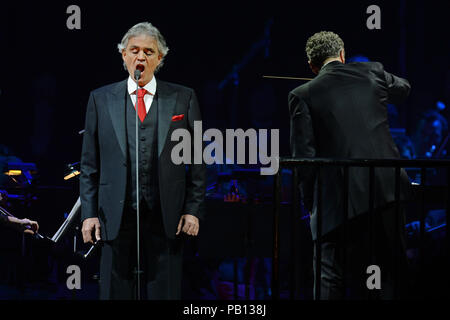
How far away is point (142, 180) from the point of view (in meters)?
3.00

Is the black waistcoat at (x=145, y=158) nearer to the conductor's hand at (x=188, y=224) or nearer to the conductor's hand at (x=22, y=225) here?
the conductor's hand at (x=188, y=224)

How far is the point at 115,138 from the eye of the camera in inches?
119

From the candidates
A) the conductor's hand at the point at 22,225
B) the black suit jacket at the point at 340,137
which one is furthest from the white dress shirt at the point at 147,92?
the conductor's hand at the point at 22,225

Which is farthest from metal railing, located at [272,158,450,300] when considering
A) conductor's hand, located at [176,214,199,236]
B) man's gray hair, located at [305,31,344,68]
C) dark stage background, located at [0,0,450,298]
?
dark stage background, located at [0,0,450,298]

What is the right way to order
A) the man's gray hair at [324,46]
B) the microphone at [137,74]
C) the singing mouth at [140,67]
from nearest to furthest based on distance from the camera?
1. the microphone at [137,74]
2. the singing mouth at [140,67]
3. the man's gray hair at [324,46]

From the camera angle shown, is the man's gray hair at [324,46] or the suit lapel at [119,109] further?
the man's gray hair at [324,46]

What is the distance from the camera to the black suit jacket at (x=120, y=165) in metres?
2.98

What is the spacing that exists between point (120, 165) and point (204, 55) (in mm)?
5436

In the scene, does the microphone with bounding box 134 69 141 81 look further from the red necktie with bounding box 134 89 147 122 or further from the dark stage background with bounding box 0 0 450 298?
the dark stage background with bounding box 0 0 450 298

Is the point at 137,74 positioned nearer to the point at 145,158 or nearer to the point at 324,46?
the point at 145,158
